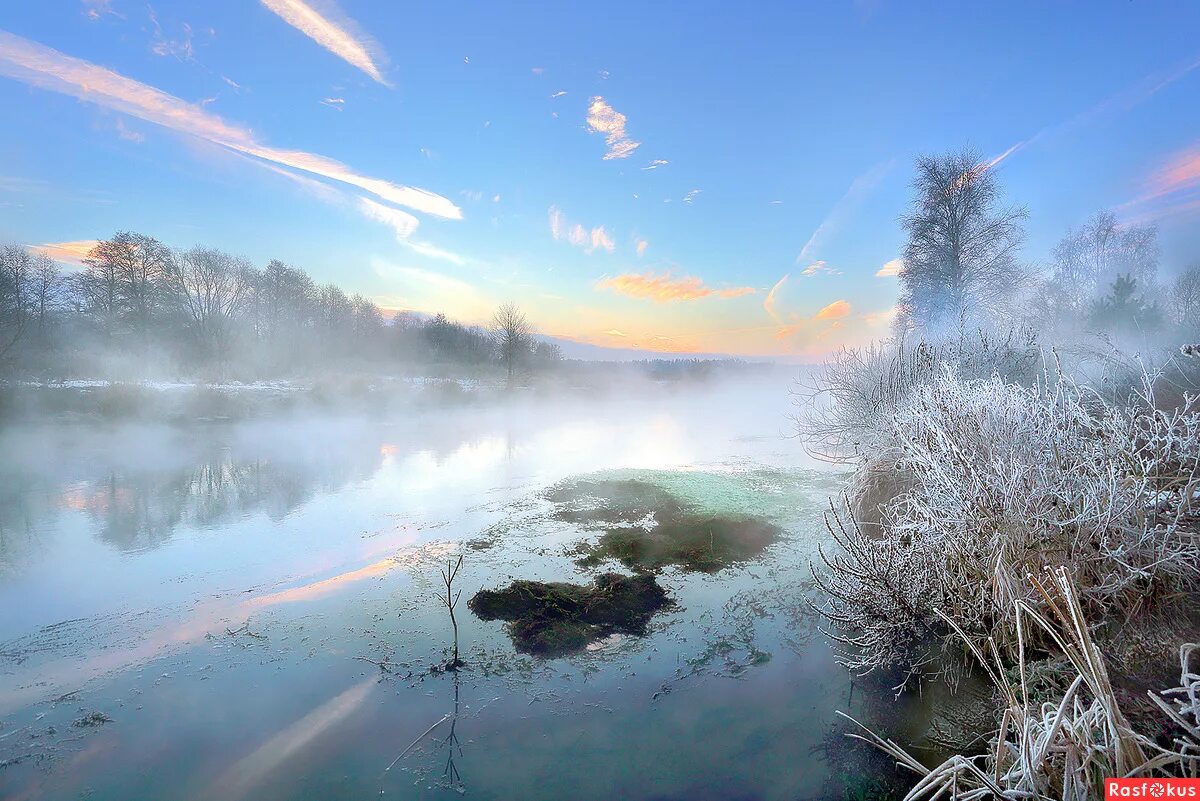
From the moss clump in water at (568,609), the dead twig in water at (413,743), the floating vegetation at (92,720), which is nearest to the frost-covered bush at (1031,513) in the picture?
the moss clump in water at (568,609)

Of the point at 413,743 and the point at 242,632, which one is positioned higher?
the point at 242,632

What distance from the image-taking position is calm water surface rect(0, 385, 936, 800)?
5.46 m

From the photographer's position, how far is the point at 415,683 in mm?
6875

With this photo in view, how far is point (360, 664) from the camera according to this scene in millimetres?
7312

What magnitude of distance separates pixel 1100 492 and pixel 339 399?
138 feet

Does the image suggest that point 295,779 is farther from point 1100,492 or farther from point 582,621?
point 1100,492

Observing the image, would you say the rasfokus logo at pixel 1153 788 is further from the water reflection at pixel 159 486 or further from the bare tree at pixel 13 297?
the bare tree at pixel 13 297

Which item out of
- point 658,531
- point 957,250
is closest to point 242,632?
point 658,531

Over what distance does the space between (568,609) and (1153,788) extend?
24.0ft

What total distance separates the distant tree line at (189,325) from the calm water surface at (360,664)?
73.0 feet

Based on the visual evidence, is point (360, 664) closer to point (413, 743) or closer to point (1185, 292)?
point (413, 743)

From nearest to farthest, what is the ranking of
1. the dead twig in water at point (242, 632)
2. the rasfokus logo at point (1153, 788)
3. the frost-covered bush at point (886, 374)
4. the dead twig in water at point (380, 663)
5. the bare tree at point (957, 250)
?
the rasfokus logo at point (1153, 788) → the dead twig in water at point (380, 663) → the dead twig in water at point (242, 632) → the frost-covered bush at point (886, 374) → the bare tree at point (957, 250)

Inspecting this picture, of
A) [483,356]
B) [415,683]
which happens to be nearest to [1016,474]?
[415,683]

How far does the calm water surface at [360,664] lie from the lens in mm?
5461
